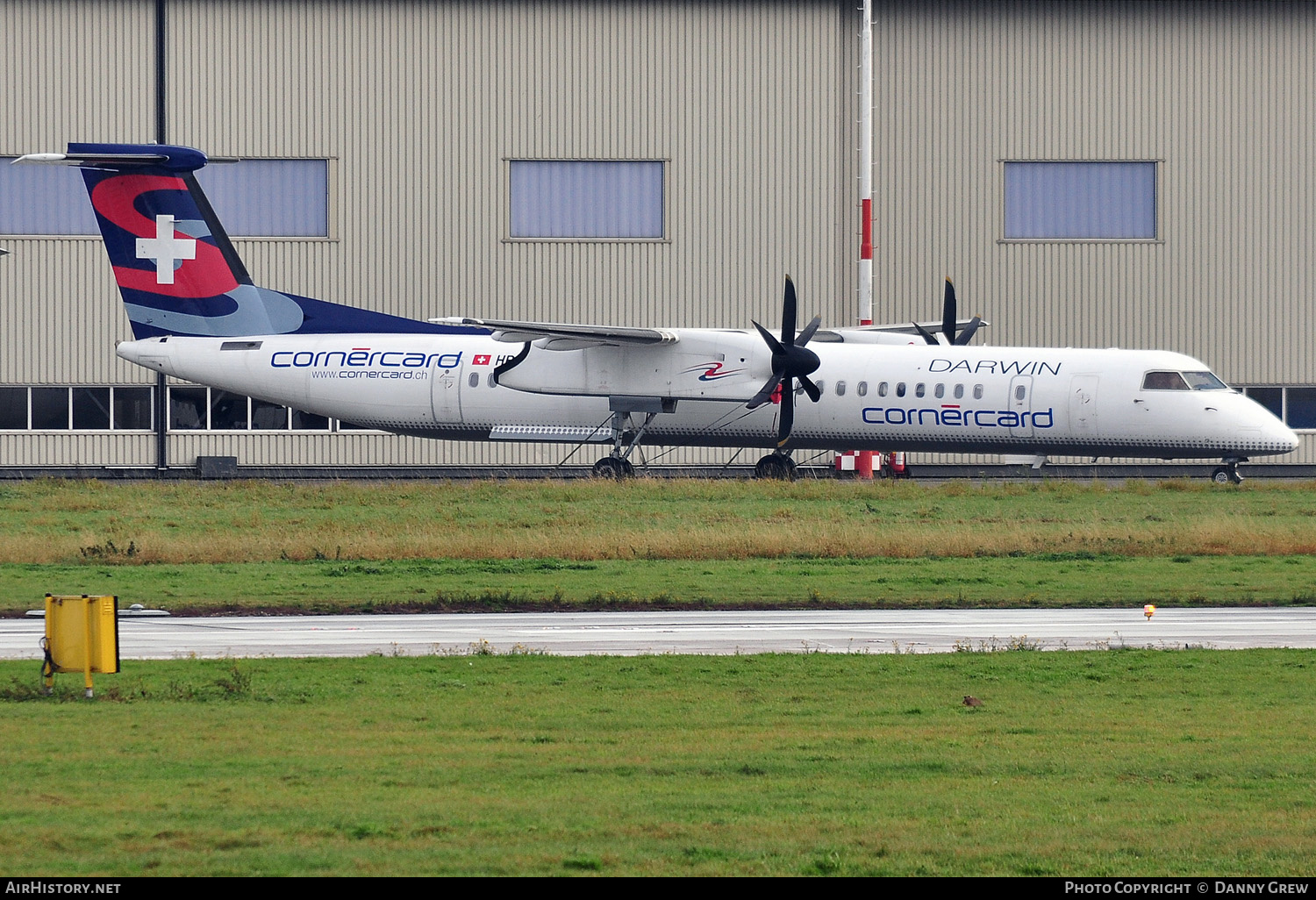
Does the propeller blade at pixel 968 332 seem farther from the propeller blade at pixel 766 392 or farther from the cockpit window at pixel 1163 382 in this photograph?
the propeller blade at pixel 766 392

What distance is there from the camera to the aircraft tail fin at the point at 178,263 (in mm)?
37688

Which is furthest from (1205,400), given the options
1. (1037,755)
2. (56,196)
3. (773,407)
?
(56,196)

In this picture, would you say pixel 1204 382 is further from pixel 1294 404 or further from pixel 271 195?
pixel 271 195

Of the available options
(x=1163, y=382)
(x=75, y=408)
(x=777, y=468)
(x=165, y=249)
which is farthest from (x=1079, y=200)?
(x=75, y=408)

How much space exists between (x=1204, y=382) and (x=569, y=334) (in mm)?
14485

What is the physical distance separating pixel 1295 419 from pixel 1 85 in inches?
1589

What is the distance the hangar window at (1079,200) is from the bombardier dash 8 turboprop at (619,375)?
9060 millimetres

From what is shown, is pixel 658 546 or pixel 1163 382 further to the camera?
pixel 1163 382

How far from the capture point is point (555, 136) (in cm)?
4697

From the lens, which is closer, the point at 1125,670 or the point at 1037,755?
the point at 1037,755

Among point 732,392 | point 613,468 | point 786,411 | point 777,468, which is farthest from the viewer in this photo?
point 777,468

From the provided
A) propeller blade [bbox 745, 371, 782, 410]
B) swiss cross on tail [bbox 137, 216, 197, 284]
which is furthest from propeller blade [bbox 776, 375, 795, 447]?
swiss cross on tail [bbox 137, 216, 197, 284]

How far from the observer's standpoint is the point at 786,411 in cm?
3572

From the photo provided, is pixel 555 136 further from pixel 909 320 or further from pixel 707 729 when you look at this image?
pixel 707 729
